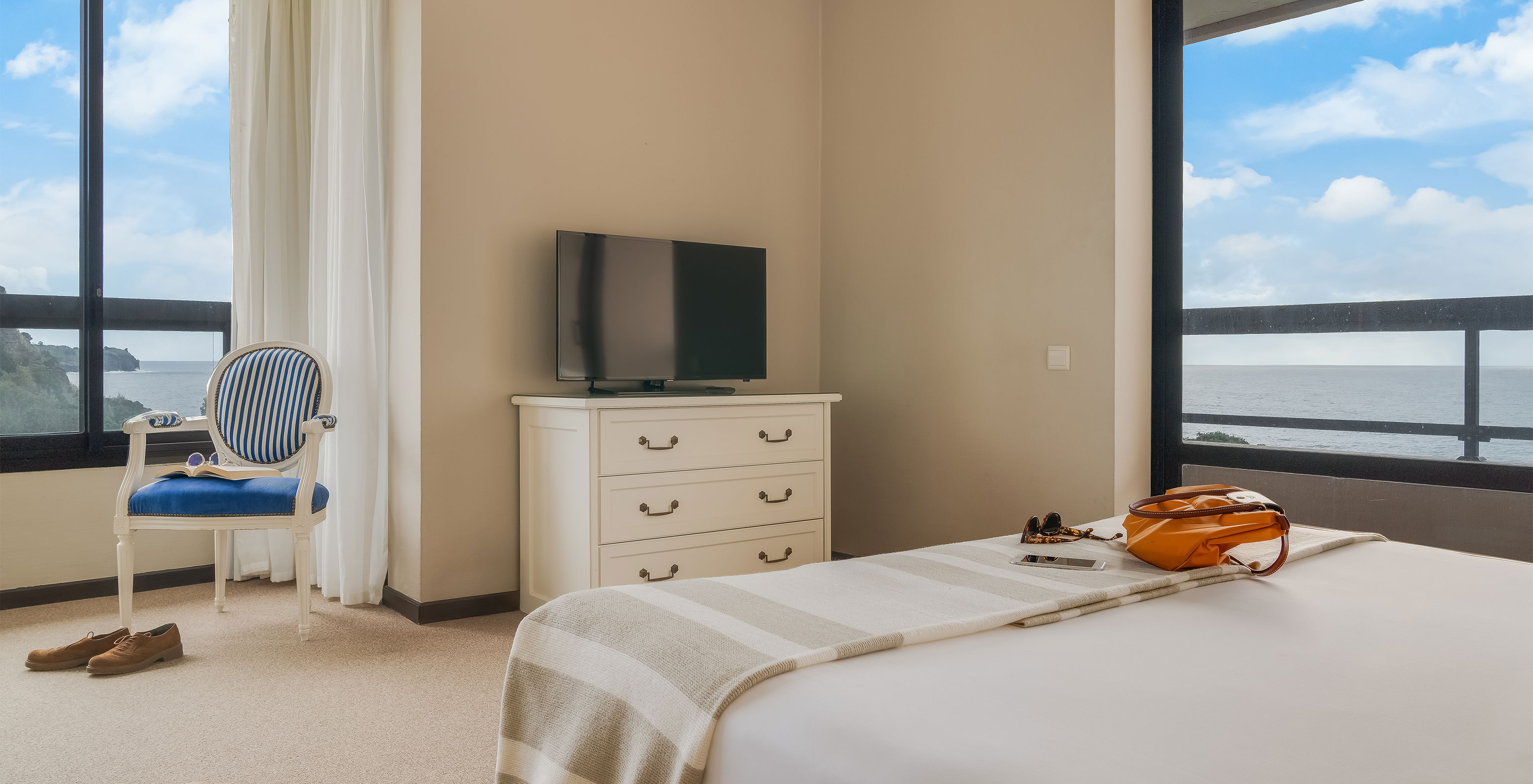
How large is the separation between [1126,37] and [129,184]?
4145 mm

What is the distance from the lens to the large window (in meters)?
3.53

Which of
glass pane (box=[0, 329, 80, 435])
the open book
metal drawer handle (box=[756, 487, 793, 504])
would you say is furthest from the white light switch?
glass pane (box=[0, 329, 80, 435])

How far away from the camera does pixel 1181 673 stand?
1.04 metres

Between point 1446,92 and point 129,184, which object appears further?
point 129,184

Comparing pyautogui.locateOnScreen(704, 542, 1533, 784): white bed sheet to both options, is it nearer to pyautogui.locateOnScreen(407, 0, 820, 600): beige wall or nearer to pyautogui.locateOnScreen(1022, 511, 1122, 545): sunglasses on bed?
pyautogui.locateOnScreen(1022, 511, 1122, 545): sunglasses on bed

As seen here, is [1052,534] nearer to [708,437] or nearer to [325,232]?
[708,437]

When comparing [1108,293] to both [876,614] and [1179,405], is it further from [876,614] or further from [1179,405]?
[876,614]

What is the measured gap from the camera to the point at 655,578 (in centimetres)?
315

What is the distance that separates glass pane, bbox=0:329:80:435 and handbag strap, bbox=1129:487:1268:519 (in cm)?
409

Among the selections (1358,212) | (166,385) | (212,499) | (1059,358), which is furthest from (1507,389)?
(166,385)

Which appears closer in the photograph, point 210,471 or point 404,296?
point 210,471

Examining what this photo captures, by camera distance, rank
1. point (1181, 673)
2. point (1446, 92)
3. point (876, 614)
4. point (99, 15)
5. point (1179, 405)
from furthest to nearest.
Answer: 1. point (99, 15)
2. point (1179, 405)
3. point (1446, 92)
4. point (876, 614)
5. point (1181, 673)

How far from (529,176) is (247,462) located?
158cm

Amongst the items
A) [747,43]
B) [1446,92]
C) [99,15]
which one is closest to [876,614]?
[1446,92]
